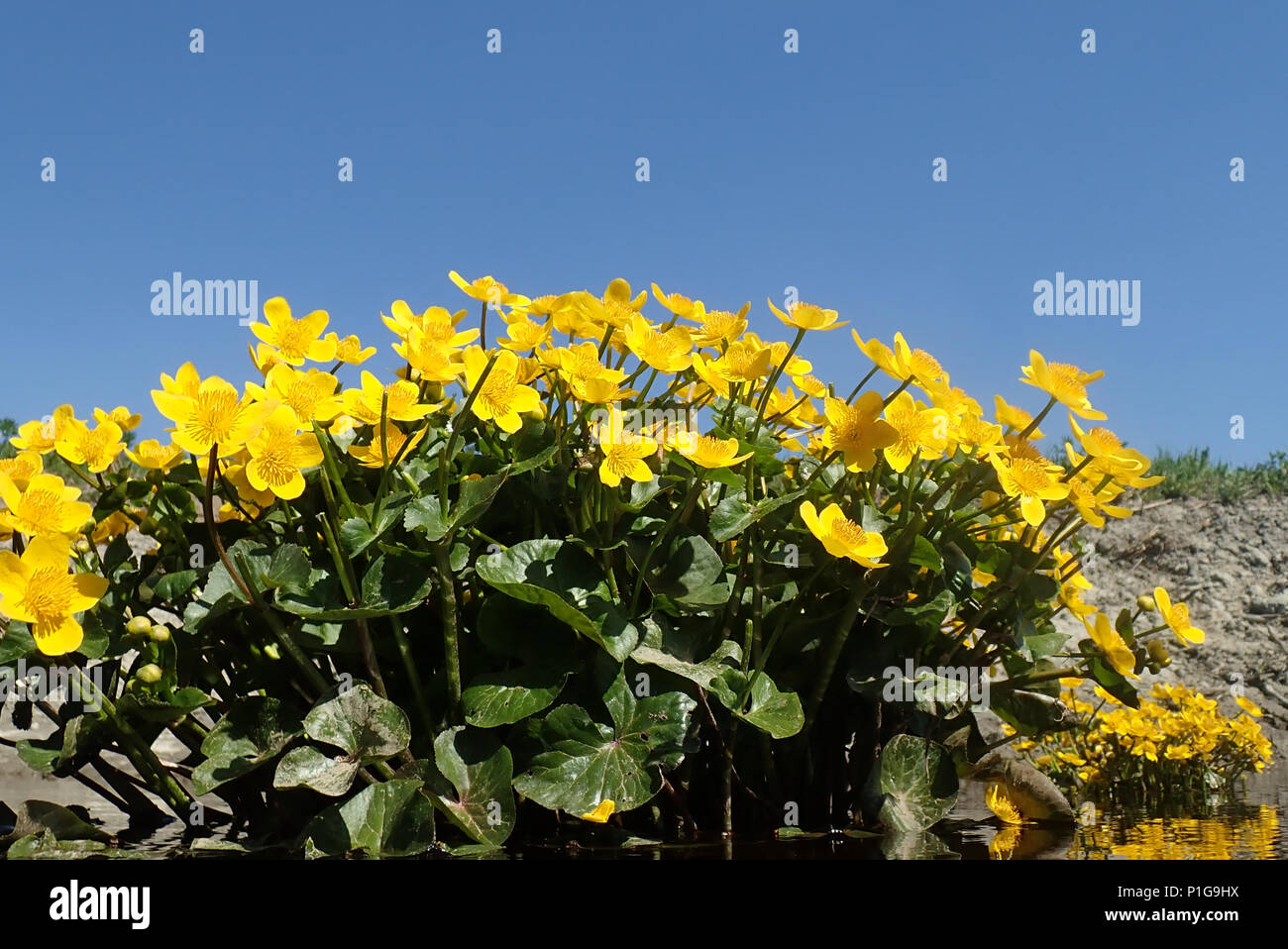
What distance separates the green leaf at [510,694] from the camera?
1.29 metres

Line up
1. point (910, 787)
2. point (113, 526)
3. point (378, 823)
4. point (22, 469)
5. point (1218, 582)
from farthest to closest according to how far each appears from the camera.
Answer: point (1218, 582) → point (113, 526) → point (910, 787) → point (22, 469) → point (378, 823)

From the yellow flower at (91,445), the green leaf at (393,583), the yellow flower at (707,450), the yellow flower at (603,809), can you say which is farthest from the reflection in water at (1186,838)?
the yellow flower at (91,445)

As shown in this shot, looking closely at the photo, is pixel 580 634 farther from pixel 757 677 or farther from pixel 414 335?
pixel 414 335

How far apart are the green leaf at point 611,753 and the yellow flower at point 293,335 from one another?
0.60 m

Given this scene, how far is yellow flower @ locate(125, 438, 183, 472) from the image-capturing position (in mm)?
1480

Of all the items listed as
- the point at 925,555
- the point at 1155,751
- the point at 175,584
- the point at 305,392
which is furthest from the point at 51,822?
the point at 1155,751

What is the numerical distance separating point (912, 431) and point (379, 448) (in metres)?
0.74

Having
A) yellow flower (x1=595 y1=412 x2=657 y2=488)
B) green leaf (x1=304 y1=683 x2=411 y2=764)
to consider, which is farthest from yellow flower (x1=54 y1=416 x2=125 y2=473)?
yellow flower (x1=595 y1=412 x2=657 y2=488)

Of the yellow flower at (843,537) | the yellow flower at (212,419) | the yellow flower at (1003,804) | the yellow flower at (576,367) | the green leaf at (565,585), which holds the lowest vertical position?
the yellow flower at (1003,804)

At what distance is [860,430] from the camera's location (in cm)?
136

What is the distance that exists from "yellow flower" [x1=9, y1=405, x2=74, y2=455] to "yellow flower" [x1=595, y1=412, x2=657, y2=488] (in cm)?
84

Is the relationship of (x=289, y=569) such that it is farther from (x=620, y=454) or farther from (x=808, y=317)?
(x=808, y=317)

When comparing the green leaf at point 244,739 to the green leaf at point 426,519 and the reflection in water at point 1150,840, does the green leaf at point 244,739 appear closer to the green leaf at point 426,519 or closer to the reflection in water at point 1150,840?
the green leaf at point 426,519

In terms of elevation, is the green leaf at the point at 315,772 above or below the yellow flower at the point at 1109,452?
below
